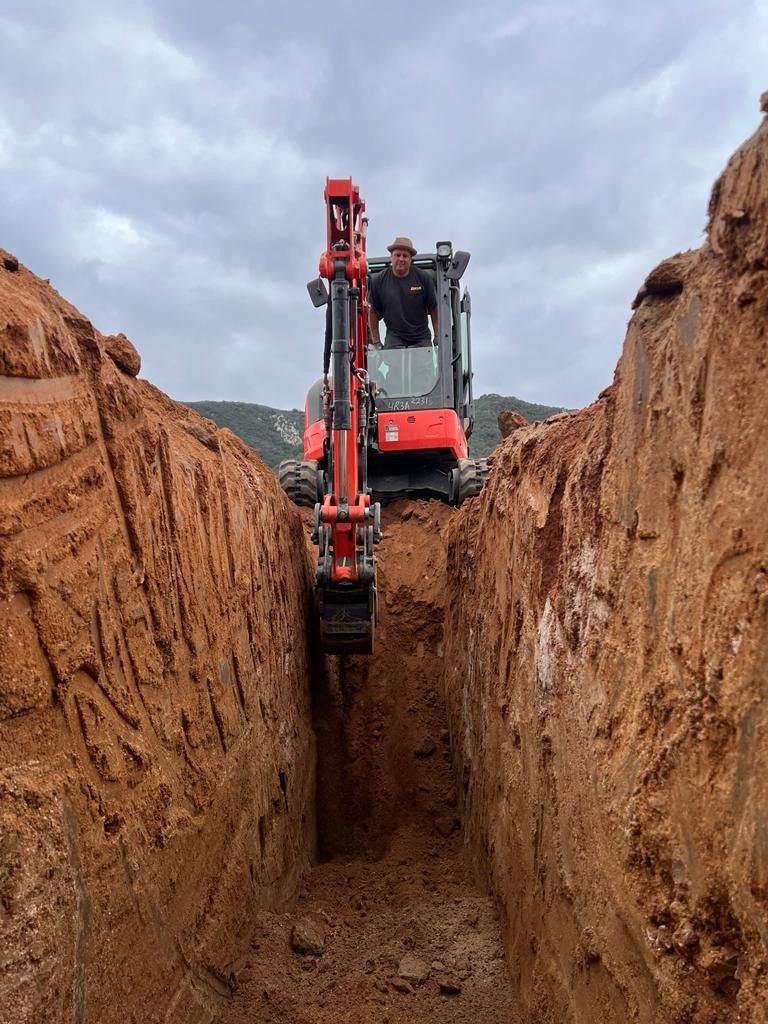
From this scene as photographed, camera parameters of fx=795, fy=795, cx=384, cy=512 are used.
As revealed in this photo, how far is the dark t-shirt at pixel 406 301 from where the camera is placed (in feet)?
25.8

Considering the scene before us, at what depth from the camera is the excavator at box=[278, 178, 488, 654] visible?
A: 17.8ft

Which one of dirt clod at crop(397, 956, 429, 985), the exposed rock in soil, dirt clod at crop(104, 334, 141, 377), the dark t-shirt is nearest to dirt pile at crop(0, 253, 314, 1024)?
dirt clod at crop(104, 334, 141, 377)

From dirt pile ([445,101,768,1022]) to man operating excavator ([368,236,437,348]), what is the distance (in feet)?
14.7

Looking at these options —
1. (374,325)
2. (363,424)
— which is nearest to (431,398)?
(374,325)

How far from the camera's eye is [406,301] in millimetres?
7980

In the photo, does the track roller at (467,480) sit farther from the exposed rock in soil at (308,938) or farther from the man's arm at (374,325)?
the exposed rock in soil at (308,938)

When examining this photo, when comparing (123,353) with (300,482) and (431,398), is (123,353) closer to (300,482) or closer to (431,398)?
(300,482)

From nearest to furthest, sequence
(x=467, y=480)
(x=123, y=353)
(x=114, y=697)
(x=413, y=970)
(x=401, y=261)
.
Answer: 1. (x=114, y=697)
2. (x=123, y=353)
3. (x=413, y=970)
4. (x=401, y=261)
5. (x=467, y=480)

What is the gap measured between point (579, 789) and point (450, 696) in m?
3.53

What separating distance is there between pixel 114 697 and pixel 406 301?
609 cm

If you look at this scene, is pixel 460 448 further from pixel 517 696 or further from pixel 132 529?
pixel 132 529

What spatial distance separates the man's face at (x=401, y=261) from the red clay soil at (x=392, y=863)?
233 centimetres

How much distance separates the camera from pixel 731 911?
1675mm

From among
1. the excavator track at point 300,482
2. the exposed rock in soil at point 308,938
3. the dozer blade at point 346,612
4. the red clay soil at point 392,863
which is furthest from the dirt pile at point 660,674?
the excavator track at point 300,482
